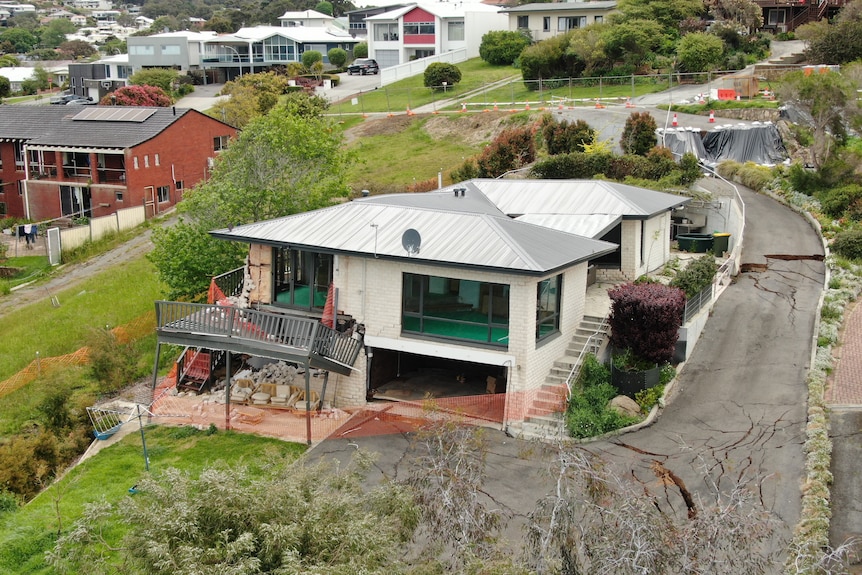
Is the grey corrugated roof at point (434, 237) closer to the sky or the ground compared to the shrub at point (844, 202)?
closer to the sky

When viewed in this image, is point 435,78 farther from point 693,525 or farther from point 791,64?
point 693,525

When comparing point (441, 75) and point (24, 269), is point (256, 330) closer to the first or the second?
point (24, 269)

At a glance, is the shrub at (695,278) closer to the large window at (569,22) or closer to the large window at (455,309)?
the large window at (455,309)

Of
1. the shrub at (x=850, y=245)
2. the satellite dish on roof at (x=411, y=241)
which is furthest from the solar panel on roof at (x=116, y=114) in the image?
the shrub at (x=850, y=245)

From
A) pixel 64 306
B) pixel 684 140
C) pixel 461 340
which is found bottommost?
pixel 64 306

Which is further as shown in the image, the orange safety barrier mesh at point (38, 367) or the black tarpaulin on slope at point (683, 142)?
the black tarpaulin on slope at point (683, 142)

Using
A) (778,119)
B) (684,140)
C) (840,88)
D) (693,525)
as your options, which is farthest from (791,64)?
(693,525)

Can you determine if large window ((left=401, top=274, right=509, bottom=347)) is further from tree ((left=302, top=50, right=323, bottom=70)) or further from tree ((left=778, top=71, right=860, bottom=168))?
tree ((left=302, top=50, right=323, bottom=70))
